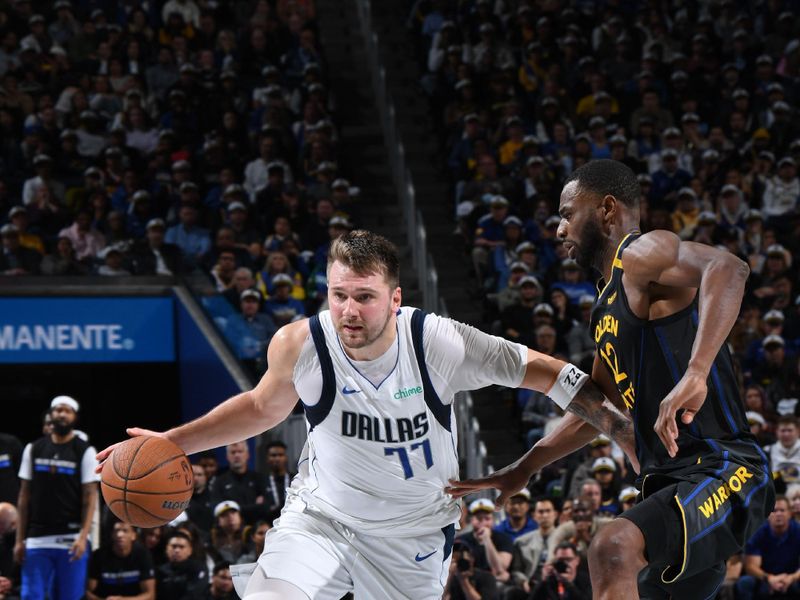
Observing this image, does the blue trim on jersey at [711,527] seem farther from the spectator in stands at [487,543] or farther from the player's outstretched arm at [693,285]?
the spectator in stands at [487,543]

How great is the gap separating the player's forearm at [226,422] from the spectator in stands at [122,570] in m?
5.30

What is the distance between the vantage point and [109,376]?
51.5 feet

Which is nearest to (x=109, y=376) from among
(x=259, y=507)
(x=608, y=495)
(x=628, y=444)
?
(x=259, y=507)

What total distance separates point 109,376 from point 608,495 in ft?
23.5

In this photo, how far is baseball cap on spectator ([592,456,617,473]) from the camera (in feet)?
37.4

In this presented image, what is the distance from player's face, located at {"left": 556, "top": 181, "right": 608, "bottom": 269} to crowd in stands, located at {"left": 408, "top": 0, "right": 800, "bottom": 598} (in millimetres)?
5553

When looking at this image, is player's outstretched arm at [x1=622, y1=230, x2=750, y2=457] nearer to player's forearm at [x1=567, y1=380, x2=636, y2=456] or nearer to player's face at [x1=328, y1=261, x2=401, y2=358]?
player's forearm at [x1=567, y1=380, x2=636, y2=456]

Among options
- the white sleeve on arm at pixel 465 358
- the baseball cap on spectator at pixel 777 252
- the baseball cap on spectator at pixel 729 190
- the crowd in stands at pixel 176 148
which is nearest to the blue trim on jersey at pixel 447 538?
the white sleeve on arm at pixel 465 358

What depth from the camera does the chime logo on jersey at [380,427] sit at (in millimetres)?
5117

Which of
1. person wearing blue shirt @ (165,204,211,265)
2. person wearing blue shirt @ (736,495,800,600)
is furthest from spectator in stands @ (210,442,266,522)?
person wearing blue shirt @ (736,495,800,600)

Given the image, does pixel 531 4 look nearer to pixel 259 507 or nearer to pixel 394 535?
pixel 259 507

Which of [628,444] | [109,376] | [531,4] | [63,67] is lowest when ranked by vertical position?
[628,444]

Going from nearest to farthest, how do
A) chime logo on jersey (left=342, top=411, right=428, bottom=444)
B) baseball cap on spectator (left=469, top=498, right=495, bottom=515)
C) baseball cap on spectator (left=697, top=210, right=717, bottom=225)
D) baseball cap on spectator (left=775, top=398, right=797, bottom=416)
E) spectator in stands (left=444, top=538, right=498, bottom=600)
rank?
chime logo on jersey (left=342, top=411, right=428, bottom=444) < spectator in stands (left=444, top=538, right=498, bottom=600) < baseball cap on spectator (left=469, top=498, right=495, bottom=515) < baseball cap on spectator (left=775, top=398, right=797, bottom=416) < baseball cap on spectator (left=697, top=210, right=717, bottom=225)

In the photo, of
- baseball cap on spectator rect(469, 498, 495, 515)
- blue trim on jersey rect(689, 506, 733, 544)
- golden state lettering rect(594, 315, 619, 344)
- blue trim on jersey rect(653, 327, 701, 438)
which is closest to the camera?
blue trim on jersey rect(689, 506, 733, 544)
